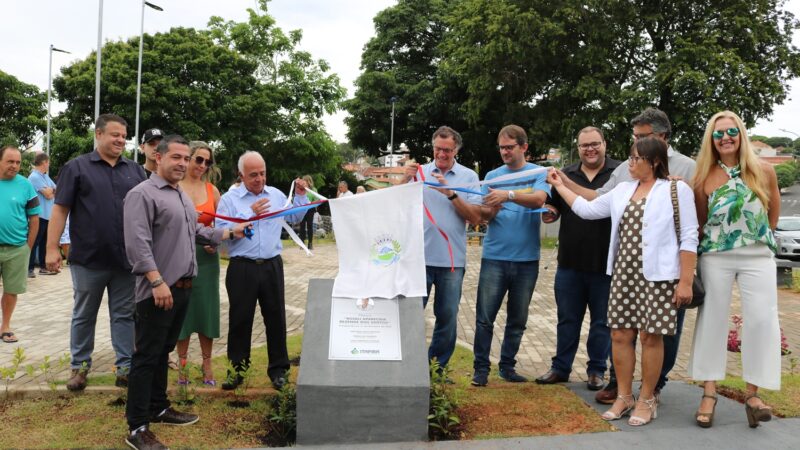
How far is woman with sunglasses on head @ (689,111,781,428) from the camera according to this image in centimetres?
407

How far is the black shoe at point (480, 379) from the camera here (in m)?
5.09

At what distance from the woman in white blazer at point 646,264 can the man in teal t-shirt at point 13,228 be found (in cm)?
577

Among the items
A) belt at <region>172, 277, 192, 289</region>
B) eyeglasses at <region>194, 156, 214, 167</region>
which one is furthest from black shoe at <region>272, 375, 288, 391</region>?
eyeglasses at <region>194, 156, 214, 167</region>

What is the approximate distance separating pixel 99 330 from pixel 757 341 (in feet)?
22.2

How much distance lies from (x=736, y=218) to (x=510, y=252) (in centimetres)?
169

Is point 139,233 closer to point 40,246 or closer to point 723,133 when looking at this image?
point 723,133

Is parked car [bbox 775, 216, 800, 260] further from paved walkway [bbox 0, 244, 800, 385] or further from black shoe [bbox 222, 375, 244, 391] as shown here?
black shoe [bbox 222, 375, 244, 391]

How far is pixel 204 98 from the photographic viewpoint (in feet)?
115

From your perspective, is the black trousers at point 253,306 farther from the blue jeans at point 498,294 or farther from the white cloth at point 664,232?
the white cloth at point 664,232

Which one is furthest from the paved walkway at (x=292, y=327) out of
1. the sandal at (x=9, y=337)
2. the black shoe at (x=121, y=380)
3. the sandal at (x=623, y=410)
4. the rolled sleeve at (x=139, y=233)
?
the rolled sleeve at (x=139, y=233)

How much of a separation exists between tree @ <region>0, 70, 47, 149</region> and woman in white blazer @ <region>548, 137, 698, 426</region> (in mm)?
48996

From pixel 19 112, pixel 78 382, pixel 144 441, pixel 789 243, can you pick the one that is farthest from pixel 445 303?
pixel 19 112

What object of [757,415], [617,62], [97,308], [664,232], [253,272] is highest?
[617,62]

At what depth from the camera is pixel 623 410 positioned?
14.2 feet
